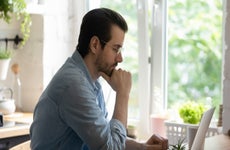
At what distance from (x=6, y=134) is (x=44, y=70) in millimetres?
781

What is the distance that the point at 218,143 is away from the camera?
69.4 inches

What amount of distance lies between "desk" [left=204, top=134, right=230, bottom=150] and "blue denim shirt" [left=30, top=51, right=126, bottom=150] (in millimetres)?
423

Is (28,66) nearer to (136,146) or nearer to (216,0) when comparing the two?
(216,0)

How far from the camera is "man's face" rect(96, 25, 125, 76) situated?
1.51m

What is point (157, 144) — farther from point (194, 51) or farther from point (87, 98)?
point (194, 51)

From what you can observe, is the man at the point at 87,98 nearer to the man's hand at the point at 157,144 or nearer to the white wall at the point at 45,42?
the man's hand at the point at 157,144

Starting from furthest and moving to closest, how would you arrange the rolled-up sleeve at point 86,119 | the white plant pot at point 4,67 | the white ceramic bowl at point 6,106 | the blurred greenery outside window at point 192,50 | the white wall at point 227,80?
the white plant pot at point 4,67, the white ceramic bowl at point 6,106, the blurred greenery outside window at point 192,50, the white wall at point 227,80, the rolled-up sleeve at point 86,119

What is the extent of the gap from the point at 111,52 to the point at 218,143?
0.60 m

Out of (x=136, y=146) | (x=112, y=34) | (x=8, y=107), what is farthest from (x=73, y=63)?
(x=8, y=107)

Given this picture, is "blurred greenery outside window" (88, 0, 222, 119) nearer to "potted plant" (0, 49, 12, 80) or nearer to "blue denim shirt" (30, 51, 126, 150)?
"potted plant" (0, 49, 12, 80)

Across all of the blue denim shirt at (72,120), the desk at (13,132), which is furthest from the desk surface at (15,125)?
the blue denim shirt at (72,120)

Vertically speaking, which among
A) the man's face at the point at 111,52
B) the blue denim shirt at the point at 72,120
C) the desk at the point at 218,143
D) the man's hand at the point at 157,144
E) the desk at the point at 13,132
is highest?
the man's face at the point at 111,52

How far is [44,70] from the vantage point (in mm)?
3230

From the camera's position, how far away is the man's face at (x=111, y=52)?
1506mm
